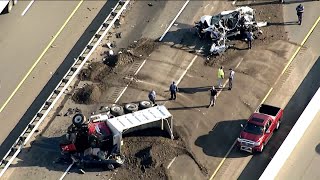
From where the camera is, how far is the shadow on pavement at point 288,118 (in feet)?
136

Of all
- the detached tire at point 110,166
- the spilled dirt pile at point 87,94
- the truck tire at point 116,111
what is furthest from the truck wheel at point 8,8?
the detached tire at point 110,166

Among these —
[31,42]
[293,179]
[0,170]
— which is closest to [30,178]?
[0,170]

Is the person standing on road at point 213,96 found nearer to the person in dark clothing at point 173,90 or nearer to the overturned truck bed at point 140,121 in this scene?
the person in dark clothing at point 173,90

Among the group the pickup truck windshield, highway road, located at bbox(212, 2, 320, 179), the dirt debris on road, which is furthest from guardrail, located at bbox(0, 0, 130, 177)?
the pickup truck windshield

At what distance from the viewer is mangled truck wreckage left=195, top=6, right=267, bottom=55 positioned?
48.3 meters

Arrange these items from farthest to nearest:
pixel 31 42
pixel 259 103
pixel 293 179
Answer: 1. pixel 31 42
2. pixel 259 103
3. pixel 293 179

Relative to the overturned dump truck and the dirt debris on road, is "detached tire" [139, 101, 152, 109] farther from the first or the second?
the dirt debris on road

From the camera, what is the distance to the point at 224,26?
159 feet

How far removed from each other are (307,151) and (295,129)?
1.44 metres

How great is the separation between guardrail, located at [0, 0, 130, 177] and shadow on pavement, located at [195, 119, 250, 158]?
370 inches

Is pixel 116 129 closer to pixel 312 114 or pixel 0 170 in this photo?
pixel 0 170

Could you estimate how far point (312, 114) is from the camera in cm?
4328

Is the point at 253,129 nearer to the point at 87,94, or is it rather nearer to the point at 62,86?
the point at 87,94

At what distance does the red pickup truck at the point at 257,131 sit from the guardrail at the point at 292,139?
1.22 metres
